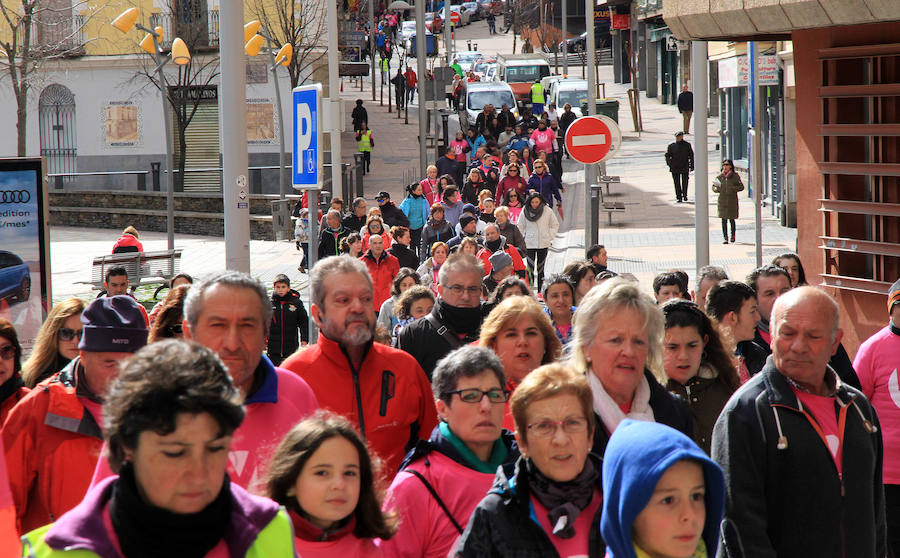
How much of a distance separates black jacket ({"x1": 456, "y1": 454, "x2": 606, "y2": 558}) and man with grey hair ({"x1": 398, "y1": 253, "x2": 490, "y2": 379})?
2.88 metres

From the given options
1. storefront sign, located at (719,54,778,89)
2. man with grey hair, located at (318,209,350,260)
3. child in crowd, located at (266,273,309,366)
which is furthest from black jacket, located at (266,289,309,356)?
storefront sign, located at (719,54,778,89)

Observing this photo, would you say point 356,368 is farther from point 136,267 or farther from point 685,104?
point 685,104

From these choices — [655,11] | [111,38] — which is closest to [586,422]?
[111,38]

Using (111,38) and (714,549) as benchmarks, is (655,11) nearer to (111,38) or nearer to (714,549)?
(111,38)

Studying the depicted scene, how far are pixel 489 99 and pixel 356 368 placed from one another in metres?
41.8

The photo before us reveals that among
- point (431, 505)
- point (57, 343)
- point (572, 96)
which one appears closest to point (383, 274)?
point (57, 343)

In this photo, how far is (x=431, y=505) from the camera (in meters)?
4.23

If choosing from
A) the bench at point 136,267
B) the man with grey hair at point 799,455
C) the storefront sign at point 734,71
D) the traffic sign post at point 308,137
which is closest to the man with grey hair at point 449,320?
the man with grey hair at point 799,455

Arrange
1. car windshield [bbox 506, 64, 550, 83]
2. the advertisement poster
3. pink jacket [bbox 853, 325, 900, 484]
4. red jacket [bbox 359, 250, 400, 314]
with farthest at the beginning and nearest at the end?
car windshield [bbox 506, 64, 550, 83] < red jacket [bbox 359, 250, 400, 314] < the advertisement poster < pink jacket [bbox 853, 325, 900, 484]

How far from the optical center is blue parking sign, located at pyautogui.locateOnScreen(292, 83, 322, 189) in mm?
9484

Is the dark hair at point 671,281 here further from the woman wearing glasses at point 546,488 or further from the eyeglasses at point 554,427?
the eyeglasses at point 554,427

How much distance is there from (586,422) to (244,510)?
1463mm

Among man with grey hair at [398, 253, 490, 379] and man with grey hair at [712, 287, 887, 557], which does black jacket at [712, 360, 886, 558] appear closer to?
man with grey hair at [712, 287, 887, 557]

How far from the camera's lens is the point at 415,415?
210 inches
